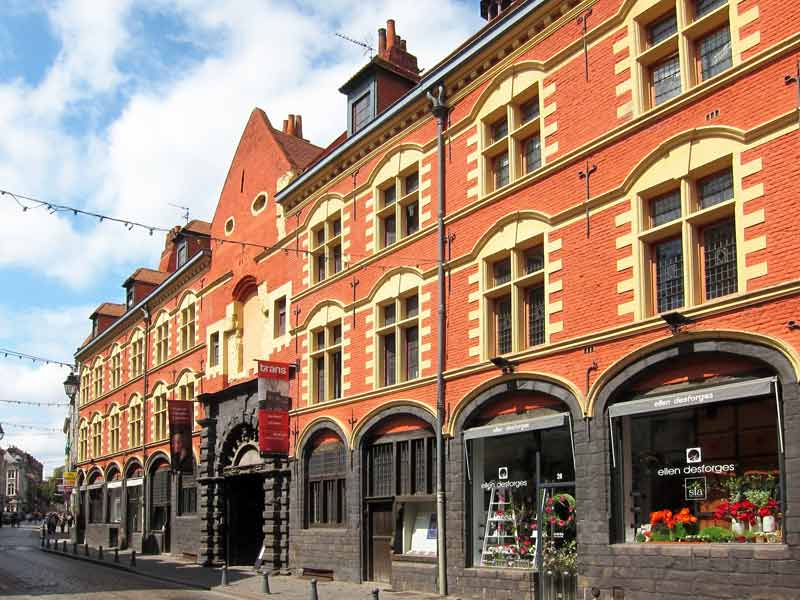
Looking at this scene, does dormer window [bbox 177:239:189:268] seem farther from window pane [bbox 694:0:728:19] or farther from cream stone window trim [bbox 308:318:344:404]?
window pane [bbox 694:0:728:19]

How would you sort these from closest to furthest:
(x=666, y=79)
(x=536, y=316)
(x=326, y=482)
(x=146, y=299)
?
(x=666, y=79), (x=536, y=316), (x=326, y=482), (x=146, y=299)

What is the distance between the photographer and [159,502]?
3738 cm

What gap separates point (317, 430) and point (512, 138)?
10.1m

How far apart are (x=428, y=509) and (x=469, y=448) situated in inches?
90.1

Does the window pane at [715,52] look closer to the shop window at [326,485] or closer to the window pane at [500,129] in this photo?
the window pane at [500,129]

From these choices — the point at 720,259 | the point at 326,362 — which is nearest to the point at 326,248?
the point at 326,362

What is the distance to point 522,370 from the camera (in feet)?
58.3

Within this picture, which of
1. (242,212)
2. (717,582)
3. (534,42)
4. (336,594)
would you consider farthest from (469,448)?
(242,212)

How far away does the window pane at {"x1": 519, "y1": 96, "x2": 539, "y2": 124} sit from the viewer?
18859 mm

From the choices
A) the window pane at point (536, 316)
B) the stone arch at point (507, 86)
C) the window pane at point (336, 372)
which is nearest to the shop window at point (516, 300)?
the window pane at point (536, 316)

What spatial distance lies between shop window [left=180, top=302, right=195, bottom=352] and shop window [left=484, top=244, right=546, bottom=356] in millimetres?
19242

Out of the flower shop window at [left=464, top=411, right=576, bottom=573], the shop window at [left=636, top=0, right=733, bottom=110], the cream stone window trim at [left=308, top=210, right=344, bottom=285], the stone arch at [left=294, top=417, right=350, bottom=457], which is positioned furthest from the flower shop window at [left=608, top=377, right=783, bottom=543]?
the cream stone window trim at [left=308, top=210, right=344, bottom=285]

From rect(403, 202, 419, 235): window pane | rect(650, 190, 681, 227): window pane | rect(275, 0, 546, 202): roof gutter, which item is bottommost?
rect(650, 190, 681, 227): window pane

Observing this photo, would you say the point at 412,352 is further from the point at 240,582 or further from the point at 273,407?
the point at 240,582
